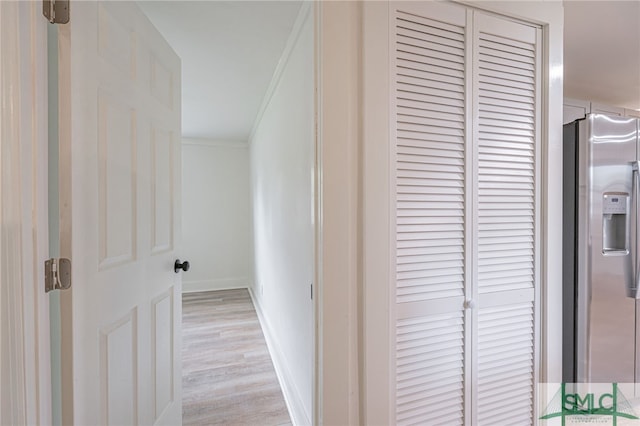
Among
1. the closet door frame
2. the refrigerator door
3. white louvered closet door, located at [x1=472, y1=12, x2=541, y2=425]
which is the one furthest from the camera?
the refrigerator door

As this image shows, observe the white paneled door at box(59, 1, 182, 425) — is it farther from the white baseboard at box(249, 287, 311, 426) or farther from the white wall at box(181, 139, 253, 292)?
the white wall at box(181, 139, 253, 292)

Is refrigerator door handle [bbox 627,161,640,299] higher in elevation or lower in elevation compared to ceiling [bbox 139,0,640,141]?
lower

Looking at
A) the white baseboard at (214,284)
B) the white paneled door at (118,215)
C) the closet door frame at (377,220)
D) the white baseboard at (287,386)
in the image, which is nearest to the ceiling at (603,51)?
the closet door frame at (377,220)

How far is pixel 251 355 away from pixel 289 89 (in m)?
2.16

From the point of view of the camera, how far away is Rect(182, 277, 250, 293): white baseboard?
4.32 meters

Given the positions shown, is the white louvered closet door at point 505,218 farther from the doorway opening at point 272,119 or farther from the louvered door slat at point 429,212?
the doorway opening at point 272,119

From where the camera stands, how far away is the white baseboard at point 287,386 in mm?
1630

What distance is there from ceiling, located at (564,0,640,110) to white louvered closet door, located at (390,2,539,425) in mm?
677

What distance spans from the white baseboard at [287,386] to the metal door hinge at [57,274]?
4.15 feet

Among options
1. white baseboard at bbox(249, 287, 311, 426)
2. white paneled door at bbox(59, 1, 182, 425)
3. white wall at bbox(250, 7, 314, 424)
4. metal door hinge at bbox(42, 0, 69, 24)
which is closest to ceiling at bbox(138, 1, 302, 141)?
white wall at bbox(250, 7, 314, 424)

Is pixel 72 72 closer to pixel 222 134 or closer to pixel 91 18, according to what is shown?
pixel 91 18

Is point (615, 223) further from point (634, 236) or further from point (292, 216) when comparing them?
point (292, 216)

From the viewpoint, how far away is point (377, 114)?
1.05 metres

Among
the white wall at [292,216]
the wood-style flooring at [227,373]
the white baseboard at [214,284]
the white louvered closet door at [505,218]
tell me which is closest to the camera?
the white louvered closet door at [505,218]
